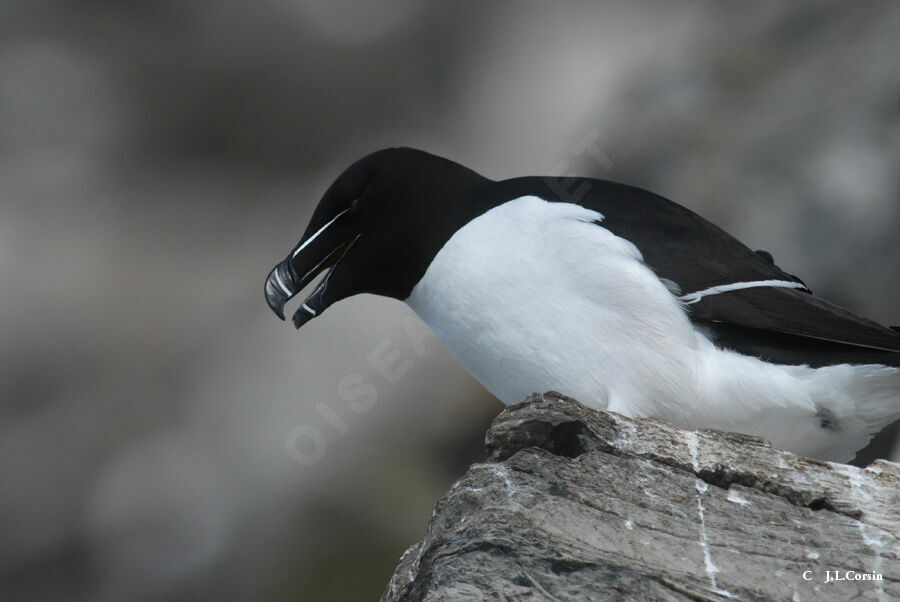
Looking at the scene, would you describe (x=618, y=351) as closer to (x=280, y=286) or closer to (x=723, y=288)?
(x=723, y=288)

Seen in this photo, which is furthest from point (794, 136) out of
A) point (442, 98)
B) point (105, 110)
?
point (105, 110)

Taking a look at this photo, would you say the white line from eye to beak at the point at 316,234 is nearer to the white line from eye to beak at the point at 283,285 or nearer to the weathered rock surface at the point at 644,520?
the white line from eye to beak at the point at 283,285

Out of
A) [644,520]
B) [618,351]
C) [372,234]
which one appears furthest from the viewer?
[372,234]

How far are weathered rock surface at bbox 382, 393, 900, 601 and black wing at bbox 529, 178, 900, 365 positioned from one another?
0.35 meters

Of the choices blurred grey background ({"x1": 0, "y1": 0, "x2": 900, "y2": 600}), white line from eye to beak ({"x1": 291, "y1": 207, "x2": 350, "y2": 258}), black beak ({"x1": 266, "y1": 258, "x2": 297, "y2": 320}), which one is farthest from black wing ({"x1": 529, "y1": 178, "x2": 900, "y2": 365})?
blurred grey background ({"x1": 0, "y1": 0, "x2": 900, "y2": 600})

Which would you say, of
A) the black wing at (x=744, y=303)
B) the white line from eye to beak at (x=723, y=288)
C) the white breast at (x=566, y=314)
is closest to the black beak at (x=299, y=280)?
the white breast at (x=566, y=314)

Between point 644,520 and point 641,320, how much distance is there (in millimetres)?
630

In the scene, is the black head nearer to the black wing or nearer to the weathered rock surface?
the black wing

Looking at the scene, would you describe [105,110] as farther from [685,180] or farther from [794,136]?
[794,136]

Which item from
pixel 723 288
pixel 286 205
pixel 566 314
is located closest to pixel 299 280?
pixel 566 314

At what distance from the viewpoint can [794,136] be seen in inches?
197

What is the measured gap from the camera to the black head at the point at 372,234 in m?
2.67

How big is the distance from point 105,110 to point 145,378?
148 cm

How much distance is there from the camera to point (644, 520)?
1.92 metres
